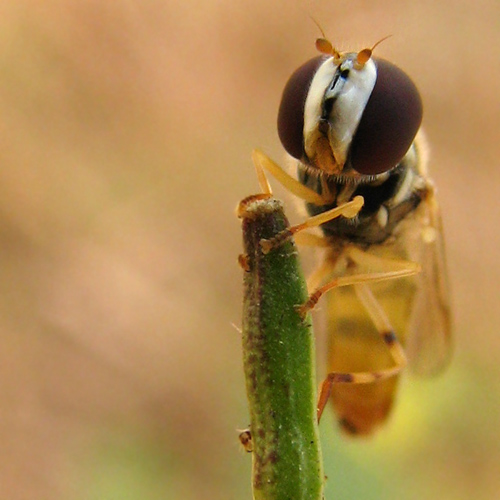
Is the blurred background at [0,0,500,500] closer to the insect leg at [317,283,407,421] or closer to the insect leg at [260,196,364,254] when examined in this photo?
the insect leg at [317,283,407,421]

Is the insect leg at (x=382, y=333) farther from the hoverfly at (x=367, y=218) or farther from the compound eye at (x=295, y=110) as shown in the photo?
the compound eye at (x=295, y=110)

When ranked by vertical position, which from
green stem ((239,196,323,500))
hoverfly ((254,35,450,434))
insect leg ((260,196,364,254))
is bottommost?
green stem ((239,196,323,500))

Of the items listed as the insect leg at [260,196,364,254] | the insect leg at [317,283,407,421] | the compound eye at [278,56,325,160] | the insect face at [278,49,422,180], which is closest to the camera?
the insect leg at [260,196,364,254]

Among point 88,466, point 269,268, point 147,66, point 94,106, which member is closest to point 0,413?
point 88,466

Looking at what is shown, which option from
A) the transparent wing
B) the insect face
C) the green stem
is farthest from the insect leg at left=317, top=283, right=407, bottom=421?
the green stem

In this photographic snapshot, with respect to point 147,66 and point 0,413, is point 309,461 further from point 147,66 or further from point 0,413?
point 147,66

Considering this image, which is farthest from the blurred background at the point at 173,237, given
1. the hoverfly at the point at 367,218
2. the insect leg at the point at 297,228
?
the insect leg at the point at 297,228

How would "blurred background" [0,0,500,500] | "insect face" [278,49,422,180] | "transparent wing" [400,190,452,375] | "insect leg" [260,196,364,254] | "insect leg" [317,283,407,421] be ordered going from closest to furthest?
"insect leg" [260,196,364,254], "insect face" [278,49,422,180], "insect leg" [317,283,407,421], "transparent wing" [400,190,452,375], "blurred background" [0,0,500,500]
